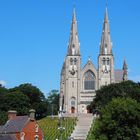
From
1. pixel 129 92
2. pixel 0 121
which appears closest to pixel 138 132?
pixel 0 121

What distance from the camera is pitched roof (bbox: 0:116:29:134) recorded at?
2475 inches

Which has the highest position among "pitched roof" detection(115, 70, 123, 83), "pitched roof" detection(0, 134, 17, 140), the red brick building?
"pitched roof" detection(115, 70, 123, 83)

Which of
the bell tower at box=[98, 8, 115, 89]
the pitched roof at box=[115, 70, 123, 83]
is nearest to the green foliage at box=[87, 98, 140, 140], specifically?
the bell tower at box=[98, 8, 115, 89]

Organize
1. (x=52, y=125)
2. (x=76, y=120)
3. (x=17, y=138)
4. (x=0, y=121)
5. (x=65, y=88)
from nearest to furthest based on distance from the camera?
(x=17, y=138) < (x=0, y=121) < (x=52, y=125) < (x=76, y=120) < (x=65, y=88)

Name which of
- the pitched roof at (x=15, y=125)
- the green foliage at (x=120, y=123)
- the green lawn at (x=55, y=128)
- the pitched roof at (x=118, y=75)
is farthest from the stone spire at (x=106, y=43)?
the green foliage at (x=120, y=123)

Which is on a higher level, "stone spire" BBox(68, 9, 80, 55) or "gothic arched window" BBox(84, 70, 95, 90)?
"stone spire" BBox(68, 9, 80, 55)

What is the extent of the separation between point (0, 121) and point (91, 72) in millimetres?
47723

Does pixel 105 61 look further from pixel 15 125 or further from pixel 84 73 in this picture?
pixel 15 125

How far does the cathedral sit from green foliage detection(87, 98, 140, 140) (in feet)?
232

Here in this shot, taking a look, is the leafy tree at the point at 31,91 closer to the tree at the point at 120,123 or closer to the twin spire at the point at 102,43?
the twin spire at the point at 102,43

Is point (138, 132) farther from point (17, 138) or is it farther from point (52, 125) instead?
point (52, 125)

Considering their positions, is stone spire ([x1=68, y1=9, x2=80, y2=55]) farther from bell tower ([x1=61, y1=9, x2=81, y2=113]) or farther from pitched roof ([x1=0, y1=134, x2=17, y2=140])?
pitched roof ([x1=0, y1=134, x2=17, y2=140])

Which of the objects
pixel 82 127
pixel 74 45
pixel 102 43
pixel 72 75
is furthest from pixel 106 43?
pixel 82 127

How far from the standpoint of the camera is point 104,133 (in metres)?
59.0
